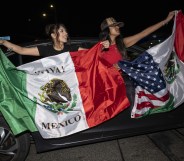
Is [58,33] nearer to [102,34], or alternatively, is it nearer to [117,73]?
[102,34]

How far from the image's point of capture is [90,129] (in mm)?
3342

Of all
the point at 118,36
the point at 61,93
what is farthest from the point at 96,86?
the point at 118,36

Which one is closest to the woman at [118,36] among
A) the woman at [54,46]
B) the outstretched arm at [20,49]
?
the woman at [54,46]

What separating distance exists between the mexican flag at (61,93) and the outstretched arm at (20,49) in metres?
0.23

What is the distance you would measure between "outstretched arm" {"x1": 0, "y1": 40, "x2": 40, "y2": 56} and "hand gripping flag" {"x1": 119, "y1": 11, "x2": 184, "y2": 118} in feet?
3.39

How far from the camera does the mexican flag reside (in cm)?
300

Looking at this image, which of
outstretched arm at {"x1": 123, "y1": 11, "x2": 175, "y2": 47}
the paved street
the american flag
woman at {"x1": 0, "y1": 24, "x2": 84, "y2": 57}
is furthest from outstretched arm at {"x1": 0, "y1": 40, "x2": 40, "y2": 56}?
the paved street

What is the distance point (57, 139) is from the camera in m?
3.27

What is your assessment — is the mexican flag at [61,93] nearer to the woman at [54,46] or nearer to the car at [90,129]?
the car at [90,129]

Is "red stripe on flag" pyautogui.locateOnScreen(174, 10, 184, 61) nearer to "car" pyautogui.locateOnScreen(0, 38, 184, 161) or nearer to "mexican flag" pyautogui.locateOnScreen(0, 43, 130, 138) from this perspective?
"car" pyautogui.locateOnScreen(0, 38, 184, 161)

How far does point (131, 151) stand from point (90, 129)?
2.36 ft

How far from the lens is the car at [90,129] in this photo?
3.23 meters

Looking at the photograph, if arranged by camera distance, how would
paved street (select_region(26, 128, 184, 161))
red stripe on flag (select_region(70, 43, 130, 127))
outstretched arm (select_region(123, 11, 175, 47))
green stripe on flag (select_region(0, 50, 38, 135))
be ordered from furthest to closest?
outstretched arm (select_region(123, 11, 175, 47)) < paved street (select_region(26, 128, 184, 161)) < red stripe on flag (select_region(70, 43, 130, 127)) < green stripe on flag (select_region(0, 50, 38, 135))

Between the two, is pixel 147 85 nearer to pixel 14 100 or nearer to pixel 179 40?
pixel 179 40
